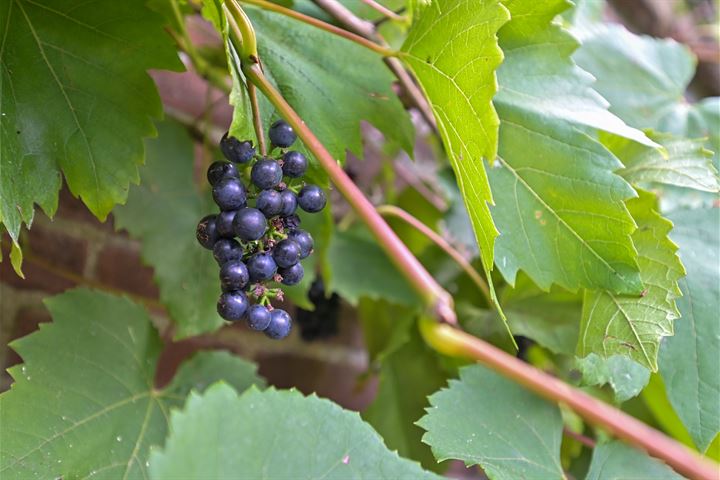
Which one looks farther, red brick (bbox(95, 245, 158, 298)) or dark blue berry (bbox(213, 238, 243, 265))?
red brick (bbox(95, 245, 158, 298))

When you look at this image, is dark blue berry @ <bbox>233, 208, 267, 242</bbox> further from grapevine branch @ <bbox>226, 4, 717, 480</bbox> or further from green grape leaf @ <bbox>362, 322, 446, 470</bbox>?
green grape leaf @ <bbox>362, 322, 446, 470</bbox>

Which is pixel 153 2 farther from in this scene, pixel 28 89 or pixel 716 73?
pixel 716 73

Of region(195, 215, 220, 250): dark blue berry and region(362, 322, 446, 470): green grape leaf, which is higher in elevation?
region(195, 215, 220, 250): dark blue berry

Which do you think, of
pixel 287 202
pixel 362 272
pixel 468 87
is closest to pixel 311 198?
pixel 287 202

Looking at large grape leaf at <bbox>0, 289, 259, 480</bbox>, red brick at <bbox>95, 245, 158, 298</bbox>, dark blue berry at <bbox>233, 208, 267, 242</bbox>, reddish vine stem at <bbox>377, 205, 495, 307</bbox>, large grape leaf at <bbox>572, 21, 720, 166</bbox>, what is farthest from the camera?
large grape leaf at <bbox>572, 21, 720, 166</bbox>

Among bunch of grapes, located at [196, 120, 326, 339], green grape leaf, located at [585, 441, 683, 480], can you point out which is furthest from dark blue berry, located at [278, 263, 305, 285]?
green grape leaf, located at [585, 441, 683, 480]

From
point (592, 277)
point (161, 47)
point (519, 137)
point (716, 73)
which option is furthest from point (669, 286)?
point (716, 73)
